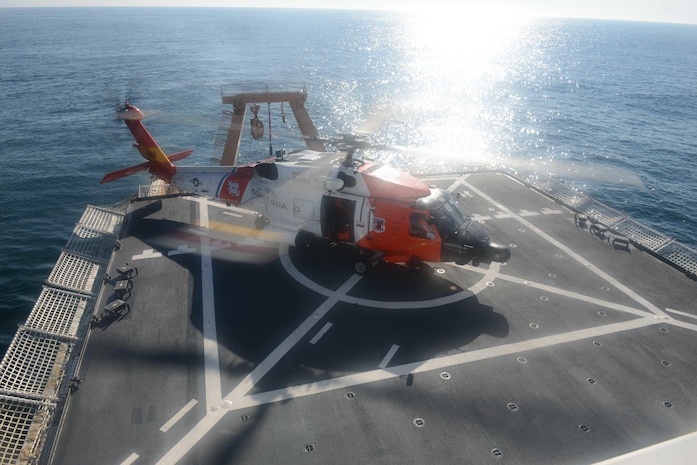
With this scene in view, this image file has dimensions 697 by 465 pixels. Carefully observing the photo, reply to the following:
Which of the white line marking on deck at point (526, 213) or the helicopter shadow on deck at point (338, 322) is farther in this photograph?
the white line marking on deck at point (526, 213)

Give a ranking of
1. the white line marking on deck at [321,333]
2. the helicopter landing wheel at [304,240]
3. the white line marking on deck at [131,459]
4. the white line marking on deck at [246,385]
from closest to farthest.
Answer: the white line marking on deck at [131,459], the white line marking on deck at [246,385], the white line marking on deck at [321,333], the helicopter landing wheel at [304,240]

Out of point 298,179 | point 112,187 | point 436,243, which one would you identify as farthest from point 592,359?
point 112,187

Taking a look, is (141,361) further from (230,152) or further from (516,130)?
(516,130)

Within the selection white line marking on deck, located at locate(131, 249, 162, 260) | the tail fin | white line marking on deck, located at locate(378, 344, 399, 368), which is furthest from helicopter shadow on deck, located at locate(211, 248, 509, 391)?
the tail fin

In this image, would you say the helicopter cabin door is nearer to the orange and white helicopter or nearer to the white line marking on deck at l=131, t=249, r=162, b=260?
the orange and white helicopter

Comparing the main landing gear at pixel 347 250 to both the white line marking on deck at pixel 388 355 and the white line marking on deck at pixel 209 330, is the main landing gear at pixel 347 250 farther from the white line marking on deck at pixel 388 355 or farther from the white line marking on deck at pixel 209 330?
the white line marking on deck at pixel 388 355

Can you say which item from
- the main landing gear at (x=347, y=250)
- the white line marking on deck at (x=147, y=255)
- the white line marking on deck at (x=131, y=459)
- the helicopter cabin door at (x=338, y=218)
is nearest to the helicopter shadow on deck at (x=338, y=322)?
the main landing gear at (x=347, y=250)
